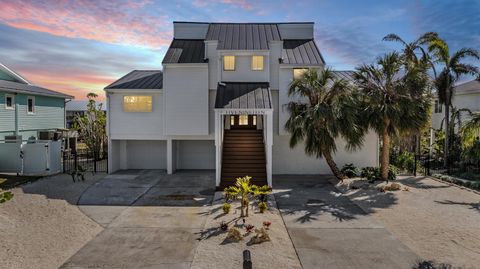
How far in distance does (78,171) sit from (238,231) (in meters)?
12.7

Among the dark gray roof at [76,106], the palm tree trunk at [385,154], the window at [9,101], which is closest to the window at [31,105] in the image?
the window at [9,101]

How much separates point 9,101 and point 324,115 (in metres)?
23.4

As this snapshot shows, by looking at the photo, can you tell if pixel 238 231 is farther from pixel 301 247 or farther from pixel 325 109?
pixel 325 109

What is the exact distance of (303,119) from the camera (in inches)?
640

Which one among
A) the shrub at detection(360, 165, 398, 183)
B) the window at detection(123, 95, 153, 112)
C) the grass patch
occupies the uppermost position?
the window at detection(123, 95, 153, 112)

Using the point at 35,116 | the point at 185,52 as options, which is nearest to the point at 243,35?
the point at 185,52

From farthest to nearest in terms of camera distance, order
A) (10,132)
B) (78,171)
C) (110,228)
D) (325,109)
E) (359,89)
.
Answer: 1. (10,132)
2. (78,171)
3. (359,89)
4. (325,109)
5. (110,228)

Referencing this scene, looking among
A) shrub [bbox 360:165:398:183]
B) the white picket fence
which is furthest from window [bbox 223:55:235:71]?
the white picket fence

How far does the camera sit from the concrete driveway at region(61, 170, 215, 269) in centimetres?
859

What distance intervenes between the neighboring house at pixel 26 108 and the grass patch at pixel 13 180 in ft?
21.3

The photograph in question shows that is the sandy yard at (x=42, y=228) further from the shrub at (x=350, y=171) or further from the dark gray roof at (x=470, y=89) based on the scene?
the dark gray roof at (x=470, y=89)

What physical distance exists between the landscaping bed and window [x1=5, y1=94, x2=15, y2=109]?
20679mm

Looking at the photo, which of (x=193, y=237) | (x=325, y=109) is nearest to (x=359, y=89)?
(x=325, y=109)

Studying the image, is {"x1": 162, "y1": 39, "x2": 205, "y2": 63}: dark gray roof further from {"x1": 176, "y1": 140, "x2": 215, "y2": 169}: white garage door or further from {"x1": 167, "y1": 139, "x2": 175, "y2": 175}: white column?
{"x1": 176, "y1": 140, "x2": 215, "y2": 169}: white garage door
